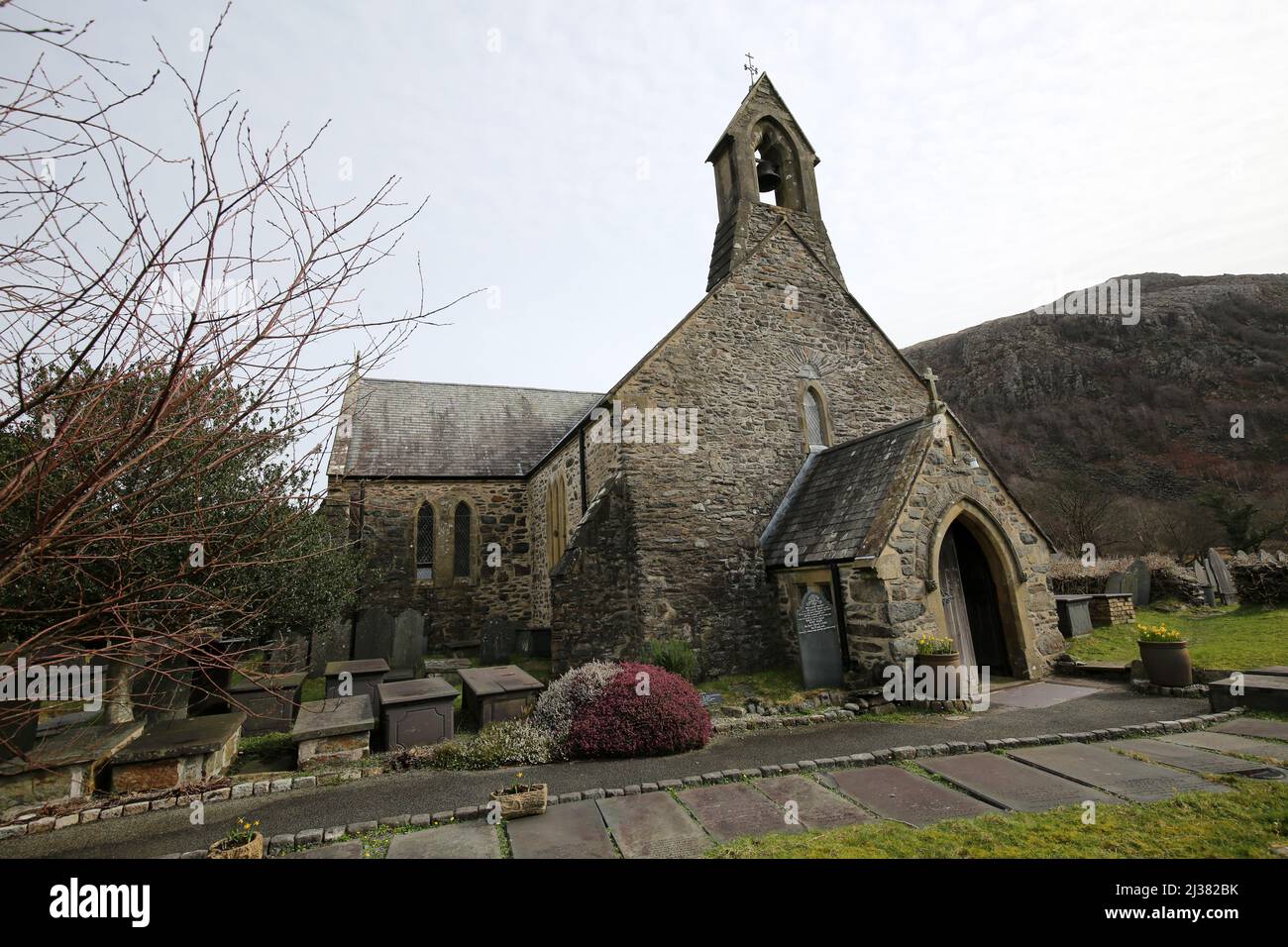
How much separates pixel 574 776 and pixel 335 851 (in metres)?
2.64

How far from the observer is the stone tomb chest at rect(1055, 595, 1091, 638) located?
13.4m

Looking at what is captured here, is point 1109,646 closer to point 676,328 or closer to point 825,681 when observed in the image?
point 825,681

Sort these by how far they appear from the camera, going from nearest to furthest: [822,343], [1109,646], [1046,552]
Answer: [1046,552], [1109,646], [822,343]

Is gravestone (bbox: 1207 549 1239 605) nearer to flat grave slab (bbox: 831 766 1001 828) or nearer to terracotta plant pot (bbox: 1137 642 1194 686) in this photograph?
terracotta plant pot (bbox: 1137 642 1194 686)

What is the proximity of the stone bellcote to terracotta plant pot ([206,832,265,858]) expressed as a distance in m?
13.7

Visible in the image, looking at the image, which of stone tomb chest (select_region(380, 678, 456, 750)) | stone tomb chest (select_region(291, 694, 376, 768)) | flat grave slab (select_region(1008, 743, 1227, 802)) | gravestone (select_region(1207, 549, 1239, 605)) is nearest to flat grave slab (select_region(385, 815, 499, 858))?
stone tomb chest (select_region(291, 694, 376, 768))

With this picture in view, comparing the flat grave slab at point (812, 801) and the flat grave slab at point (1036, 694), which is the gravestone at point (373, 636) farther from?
the flat grave slab at point (1036, 694)

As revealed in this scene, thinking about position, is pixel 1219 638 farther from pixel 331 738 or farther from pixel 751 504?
pixel 331 738

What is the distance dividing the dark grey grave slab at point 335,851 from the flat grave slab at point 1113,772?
20.8ft

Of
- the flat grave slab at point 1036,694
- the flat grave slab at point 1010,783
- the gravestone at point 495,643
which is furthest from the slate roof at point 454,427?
the flat grave slab at point 1010,783

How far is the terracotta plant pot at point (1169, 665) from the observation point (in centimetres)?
845
